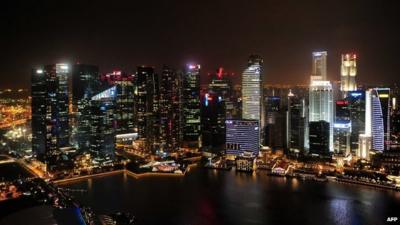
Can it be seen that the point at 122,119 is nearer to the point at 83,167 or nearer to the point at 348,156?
the point at 83,167

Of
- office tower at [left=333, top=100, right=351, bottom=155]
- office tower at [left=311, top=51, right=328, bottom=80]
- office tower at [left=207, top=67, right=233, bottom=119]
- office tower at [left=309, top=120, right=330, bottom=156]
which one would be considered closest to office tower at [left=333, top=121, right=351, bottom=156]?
office tower at [left=333, top=100, right=351, bottom=155]

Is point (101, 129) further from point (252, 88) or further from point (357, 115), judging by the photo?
point (357, 115)

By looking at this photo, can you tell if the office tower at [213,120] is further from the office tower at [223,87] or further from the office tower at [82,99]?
the office tower at [82,99]

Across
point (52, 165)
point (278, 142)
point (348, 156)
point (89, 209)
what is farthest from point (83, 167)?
point (348, 156)

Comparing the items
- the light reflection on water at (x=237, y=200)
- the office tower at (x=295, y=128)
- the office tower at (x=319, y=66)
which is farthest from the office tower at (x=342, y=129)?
the light reflection on water at (x=237, y=200)

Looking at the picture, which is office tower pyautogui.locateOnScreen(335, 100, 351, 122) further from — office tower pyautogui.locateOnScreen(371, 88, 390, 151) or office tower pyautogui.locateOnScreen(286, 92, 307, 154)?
office tower pyautogui.locateOnScreen(286, 92, 307, 154)

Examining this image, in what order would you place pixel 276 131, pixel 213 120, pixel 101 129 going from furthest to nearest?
pixel 213 120 → pixel 276 131 → pixel 101 129

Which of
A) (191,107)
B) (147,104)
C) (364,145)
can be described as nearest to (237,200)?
(364,145)
